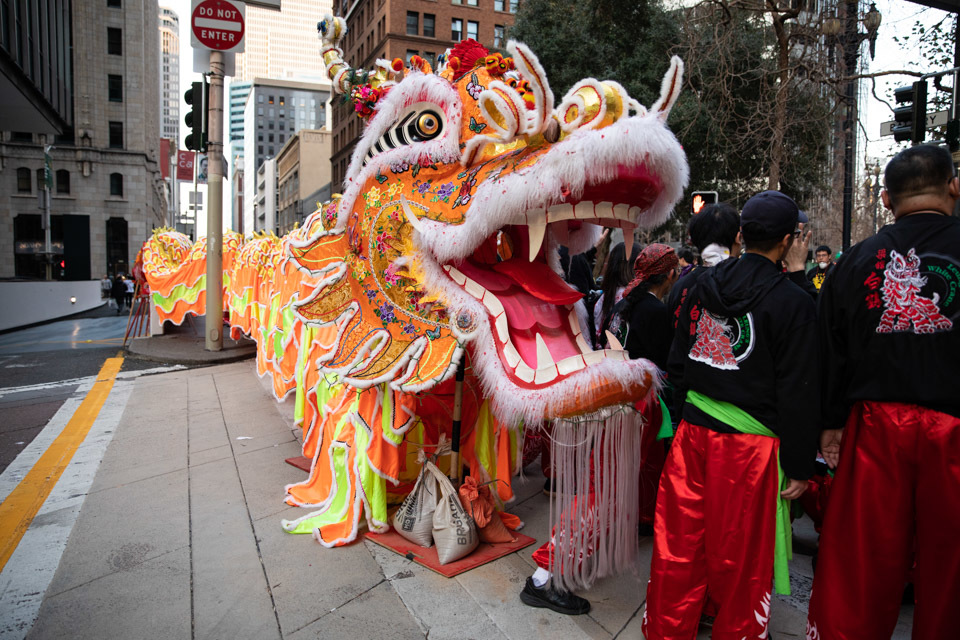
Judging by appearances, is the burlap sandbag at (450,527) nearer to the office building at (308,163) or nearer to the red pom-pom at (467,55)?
the red pom-pom at (467,55)

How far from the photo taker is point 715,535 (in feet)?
6.88

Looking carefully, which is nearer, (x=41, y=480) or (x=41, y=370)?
(x=41, y=480)

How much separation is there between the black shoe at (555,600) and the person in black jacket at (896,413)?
0.85 meters

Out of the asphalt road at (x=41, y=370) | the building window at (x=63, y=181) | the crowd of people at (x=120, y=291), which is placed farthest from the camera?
the building window at (x=63, y=181)

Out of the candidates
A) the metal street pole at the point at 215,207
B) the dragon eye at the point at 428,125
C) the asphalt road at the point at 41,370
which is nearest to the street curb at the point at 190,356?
the asphalt road at the point at 41,370

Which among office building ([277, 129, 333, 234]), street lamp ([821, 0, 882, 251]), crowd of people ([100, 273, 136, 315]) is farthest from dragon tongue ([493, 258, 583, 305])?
office building ([277, 129, 333, 234])

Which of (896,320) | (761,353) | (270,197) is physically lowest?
(761,353)

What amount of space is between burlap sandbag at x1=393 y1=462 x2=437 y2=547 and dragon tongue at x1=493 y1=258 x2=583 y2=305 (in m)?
1.06

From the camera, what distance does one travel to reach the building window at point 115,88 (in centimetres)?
3631

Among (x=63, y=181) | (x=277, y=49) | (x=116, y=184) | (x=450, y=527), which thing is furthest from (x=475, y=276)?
(x=277, y=49)

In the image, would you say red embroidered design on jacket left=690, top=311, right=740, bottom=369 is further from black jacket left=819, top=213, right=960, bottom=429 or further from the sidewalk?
the sidewalk

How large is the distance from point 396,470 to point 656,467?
1.43m

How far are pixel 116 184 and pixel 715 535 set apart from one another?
4250cm

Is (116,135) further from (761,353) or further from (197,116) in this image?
(761,353)
